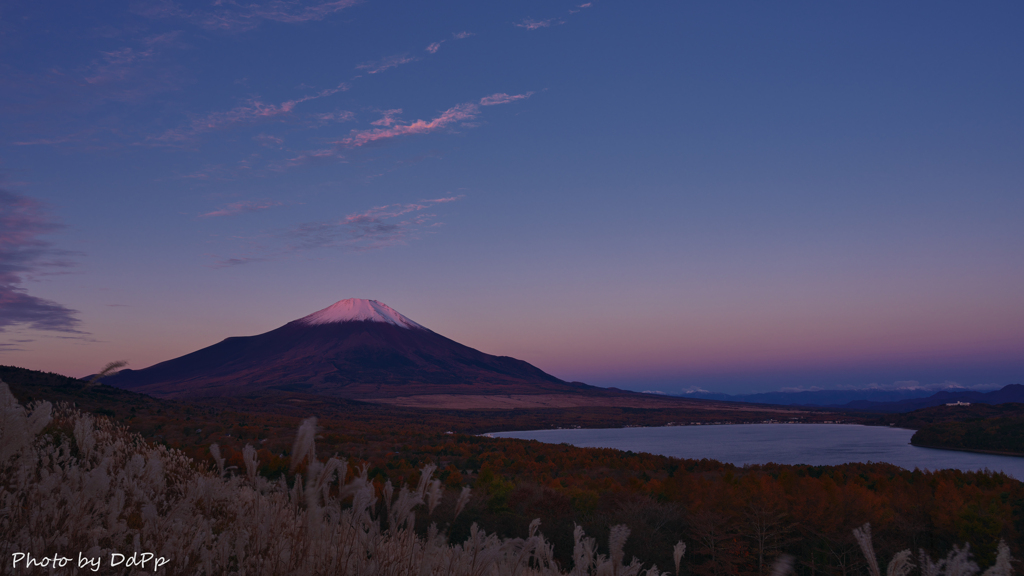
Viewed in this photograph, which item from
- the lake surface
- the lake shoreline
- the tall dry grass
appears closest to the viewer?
the tall dry grass

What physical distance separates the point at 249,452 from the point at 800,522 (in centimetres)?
3909

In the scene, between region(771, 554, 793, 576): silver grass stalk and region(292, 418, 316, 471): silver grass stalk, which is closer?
region(771, 554, 793, 576): silver grass stalk

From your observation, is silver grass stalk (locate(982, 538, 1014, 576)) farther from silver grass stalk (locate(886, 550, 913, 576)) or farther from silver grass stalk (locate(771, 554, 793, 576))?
silver grass stalk (locate(771, 554, 793, 576))

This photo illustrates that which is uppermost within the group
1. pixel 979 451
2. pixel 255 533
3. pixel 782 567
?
pixel 782 567

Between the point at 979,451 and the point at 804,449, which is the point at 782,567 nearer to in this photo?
the point at 804,449

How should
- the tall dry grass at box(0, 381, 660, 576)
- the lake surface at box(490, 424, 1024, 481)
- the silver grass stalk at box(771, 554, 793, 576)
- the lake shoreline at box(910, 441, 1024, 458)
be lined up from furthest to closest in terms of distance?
the lake shoreline at box(910, 441, 1024, 458) → the lake surface at box(490, 424, 1024, 481) → the tall dry grass at box(0, 381, 660, 576) → the silver grass stalk at box(771, 554, 793, 576)

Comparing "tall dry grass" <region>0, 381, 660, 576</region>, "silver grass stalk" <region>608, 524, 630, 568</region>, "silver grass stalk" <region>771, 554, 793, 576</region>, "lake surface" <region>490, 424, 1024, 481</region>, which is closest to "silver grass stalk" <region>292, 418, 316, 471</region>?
"tall dry grass" <region>0, 381, 660, 576</region>

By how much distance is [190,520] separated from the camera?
4.05 metres

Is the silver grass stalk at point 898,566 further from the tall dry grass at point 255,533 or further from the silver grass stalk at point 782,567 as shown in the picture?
the tall dry grass at point 255,533

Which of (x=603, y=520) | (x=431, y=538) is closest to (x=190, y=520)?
(x=431, y=538)

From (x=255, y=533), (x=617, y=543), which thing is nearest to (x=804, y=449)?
(x=617, y=543)

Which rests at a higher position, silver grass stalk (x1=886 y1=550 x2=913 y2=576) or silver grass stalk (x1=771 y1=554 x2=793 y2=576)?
silver grass stalk (x1=886 y1=550 x2=913 y2=576)

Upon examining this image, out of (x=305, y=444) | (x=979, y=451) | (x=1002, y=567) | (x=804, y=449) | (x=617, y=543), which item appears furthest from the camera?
(x=979, y=451)

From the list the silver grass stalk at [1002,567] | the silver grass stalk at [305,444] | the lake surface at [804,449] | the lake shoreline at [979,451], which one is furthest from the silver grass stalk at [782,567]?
the lake shoreline at [979,451]
